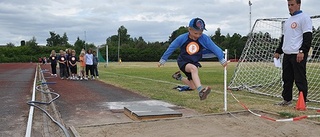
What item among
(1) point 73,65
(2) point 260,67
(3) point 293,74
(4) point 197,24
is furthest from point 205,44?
(1) point 73,65

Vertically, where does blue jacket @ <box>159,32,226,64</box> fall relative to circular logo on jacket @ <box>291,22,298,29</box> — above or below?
below

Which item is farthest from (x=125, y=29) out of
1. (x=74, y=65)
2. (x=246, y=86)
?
(x=246, y=86)

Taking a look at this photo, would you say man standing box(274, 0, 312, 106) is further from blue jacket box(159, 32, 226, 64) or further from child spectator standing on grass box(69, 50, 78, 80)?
child spectator standing on grass box(69, 50, 78, 80)

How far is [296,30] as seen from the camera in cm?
763

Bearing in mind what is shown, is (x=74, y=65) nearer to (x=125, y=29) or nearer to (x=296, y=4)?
(x=296, y=4)

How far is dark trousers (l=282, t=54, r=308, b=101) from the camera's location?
7598 millimetres

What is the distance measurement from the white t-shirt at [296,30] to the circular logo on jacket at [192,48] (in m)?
2.07

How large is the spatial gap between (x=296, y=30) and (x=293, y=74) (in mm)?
1004

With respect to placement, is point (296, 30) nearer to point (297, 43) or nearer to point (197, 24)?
point (297, 43)

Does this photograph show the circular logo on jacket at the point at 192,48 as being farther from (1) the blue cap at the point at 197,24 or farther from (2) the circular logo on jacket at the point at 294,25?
(2) the circular logo on jacket at the point at 294,25

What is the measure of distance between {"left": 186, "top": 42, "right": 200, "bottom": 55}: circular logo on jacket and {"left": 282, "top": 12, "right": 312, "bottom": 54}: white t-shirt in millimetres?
2072

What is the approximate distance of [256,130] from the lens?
5.54 metres

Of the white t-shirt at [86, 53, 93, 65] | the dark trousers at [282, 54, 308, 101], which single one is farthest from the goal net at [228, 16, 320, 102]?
the white t-shirt at [86, 53, 93, 65]

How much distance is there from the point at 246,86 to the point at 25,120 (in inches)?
309
